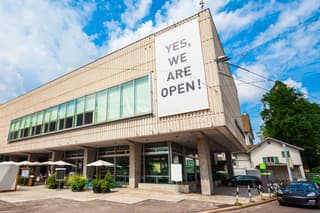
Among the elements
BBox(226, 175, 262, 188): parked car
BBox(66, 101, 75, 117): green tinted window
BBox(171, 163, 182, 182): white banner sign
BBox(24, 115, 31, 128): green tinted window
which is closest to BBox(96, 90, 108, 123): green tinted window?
BBox(66, 101, 75, 117): green tinted window

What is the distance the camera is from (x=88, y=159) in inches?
784

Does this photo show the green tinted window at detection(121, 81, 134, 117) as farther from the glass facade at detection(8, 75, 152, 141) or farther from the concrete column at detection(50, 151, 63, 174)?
the concrete column at detection(50, 151, 63, 174)

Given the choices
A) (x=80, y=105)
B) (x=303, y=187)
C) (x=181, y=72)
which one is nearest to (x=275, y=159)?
(x=303, y=187)

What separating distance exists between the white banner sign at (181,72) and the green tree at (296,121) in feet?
96.2

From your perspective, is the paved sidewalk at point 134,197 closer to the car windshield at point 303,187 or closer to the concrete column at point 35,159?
the car windshield at point 303,187

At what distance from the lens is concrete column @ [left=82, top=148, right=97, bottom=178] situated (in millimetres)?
19531

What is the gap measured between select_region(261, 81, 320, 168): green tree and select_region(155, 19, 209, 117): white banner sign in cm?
2933

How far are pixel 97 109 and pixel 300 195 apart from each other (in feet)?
52.2

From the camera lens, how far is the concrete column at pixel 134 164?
53.2 ft

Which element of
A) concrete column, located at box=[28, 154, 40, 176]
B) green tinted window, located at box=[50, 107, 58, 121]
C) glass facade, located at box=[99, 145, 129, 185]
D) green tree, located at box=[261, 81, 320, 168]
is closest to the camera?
glass facade, located at box=[99, 145, 129, 185]

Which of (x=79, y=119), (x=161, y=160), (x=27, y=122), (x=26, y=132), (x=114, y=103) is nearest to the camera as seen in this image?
(x=161, y=160)

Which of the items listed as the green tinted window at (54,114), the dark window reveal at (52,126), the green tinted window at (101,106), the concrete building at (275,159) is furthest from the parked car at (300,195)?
the green tinted window at (54,114)

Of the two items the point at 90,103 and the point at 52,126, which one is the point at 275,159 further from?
the point at 52,126

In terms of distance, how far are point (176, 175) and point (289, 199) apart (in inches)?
256
